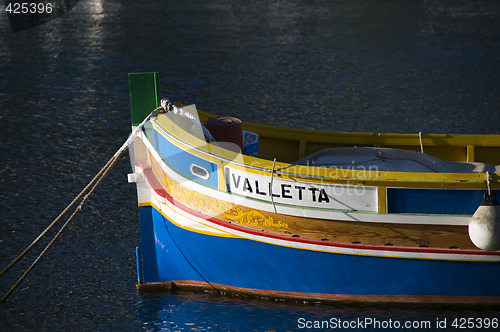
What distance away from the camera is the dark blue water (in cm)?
902

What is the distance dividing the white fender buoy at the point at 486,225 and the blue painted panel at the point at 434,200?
0.68 feet

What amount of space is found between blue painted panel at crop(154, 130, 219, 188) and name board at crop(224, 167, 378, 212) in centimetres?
26

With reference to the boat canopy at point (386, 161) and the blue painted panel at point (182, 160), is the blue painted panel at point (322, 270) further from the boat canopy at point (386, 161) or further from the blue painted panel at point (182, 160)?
the boat canopy at point (386, 161)

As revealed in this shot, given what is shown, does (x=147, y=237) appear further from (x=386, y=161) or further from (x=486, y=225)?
(x=486, y=225)

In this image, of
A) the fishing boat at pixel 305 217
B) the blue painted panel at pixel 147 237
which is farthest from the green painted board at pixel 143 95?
the blue painted panel at pixel 147 237

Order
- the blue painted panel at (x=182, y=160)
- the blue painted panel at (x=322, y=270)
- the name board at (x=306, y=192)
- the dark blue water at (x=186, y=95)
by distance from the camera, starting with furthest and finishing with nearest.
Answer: the dark blue water at (x=186, y=95) → the blue painted panel at (x=182, y=160) → the blue painted panel at (x=322, y=270) → the name board at (x=306, y=192)

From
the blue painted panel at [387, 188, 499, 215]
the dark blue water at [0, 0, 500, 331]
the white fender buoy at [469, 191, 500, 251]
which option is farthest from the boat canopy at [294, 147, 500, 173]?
the dark blue water at [0, 0, 500, 331]

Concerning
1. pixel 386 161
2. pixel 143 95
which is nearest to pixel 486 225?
pixel 386 161

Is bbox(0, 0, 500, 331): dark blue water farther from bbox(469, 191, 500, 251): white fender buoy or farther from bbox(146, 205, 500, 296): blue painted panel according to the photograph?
bbox(469, 191, 500, 251): white fender buoy

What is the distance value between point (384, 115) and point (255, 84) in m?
4.08

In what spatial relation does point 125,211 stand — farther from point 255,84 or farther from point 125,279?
point 255,84

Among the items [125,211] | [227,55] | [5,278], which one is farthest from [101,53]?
[5,278]

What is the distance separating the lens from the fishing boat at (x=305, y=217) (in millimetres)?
8008

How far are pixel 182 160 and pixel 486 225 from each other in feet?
11.7
